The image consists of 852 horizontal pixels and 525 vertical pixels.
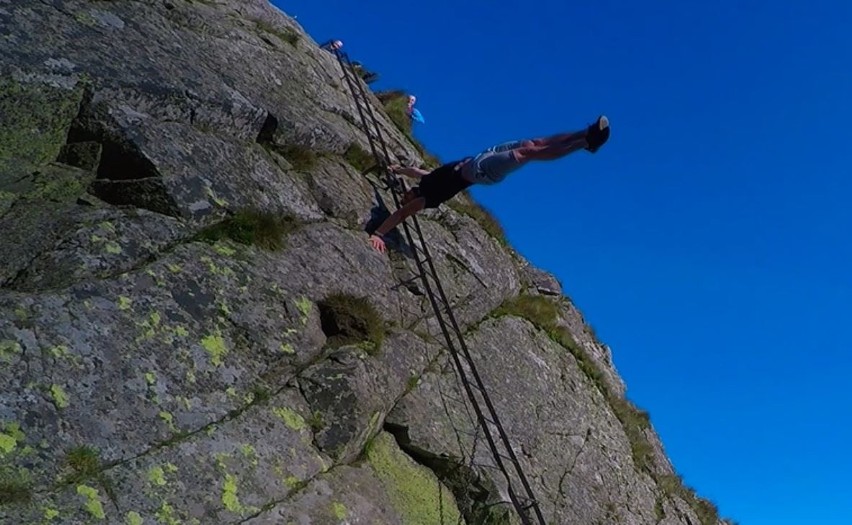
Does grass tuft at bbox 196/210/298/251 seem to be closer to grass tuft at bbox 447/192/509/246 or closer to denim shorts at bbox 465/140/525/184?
denim shorts at bbox 465/140/525/184

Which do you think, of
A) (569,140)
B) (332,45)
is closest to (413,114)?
(332,45)

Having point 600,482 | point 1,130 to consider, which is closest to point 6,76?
point 1,130

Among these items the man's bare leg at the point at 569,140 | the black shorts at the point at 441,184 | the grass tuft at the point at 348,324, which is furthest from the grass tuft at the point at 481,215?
the grass tuft at the point at 348,324

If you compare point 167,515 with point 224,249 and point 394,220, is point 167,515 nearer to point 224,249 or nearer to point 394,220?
point 224,249

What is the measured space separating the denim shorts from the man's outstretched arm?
1.11 m

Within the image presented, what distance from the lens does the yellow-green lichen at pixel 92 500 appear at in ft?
23.5

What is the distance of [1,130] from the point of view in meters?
9.84

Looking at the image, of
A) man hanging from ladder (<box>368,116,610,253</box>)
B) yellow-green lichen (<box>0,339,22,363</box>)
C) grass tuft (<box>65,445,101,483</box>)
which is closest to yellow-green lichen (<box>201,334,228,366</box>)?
grass tuft (<box>65,445,101,483</box>)

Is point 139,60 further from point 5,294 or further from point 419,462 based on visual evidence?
point 419,462

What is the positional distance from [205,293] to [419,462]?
3.88 m

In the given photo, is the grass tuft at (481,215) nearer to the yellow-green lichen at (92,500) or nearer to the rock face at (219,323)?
the rock face at (219,323)

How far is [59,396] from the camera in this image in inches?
303

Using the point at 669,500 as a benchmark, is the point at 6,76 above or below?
below

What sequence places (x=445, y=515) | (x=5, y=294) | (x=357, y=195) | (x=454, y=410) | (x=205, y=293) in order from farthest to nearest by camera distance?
1. (x=357, y=195)
2. (x=454, y=410)
3. (x=445, y=515)
4. (x=205, y=293)
5. (x=5, y=294)
